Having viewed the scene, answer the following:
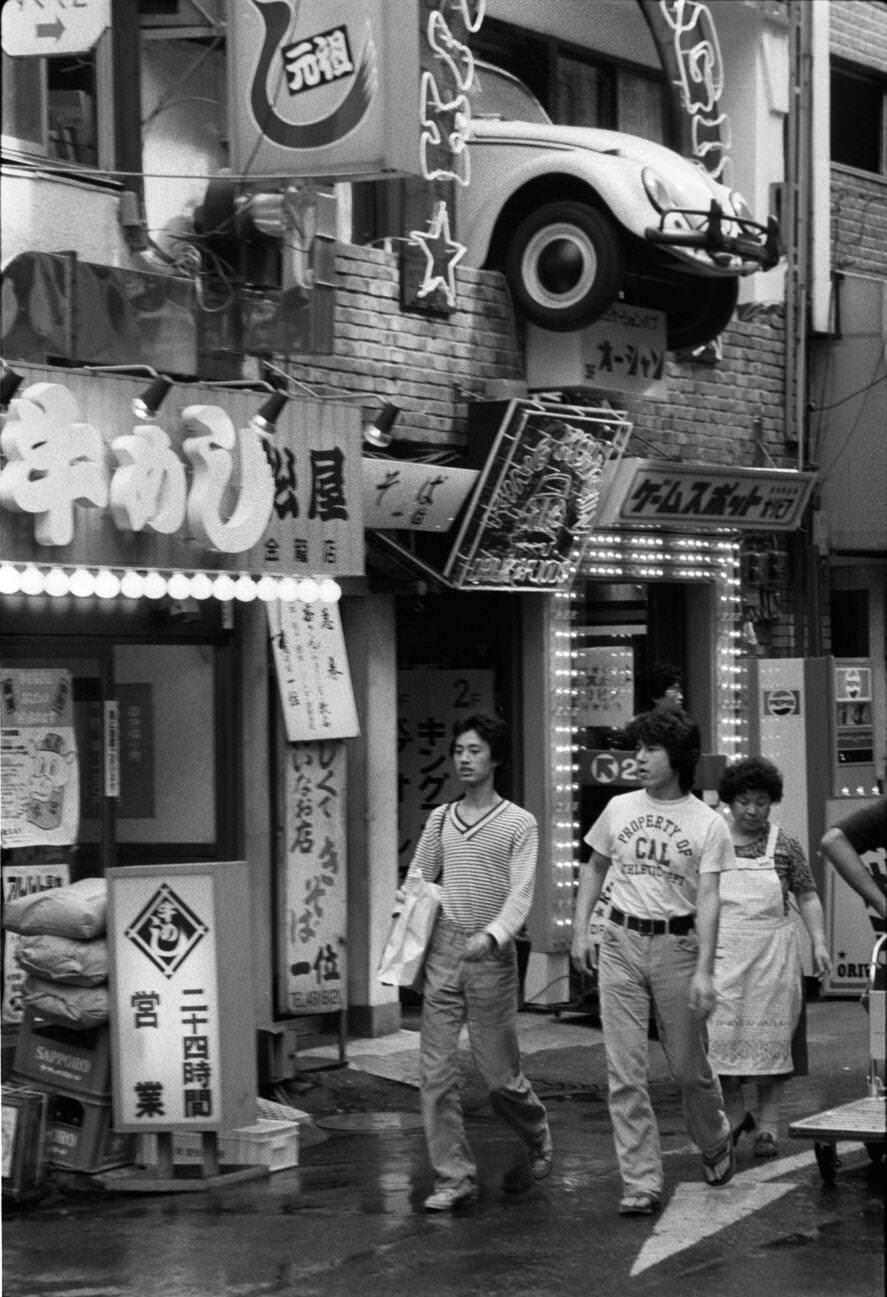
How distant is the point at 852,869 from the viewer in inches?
345

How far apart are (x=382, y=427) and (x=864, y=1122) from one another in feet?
18.1

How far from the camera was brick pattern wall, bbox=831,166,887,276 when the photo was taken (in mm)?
18859

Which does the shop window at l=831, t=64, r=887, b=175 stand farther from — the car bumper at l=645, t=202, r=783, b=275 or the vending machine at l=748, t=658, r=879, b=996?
the vending machine at l=748, t=658, r=879, b=996

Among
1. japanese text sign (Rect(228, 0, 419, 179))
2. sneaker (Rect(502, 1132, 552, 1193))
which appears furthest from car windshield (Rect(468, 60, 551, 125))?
sneaker (Rect(502, 1132, 552, 1193))

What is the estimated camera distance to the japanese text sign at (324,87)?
12.3 m

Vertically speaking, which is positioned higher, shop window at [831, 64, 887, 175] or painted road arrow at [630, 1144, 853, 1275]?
shop window at [831, 64, 887, 175]

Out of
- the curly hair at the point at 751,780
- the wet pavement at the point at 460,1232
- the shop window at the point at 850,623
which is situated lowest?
the wet pavement at the point at 460,1232

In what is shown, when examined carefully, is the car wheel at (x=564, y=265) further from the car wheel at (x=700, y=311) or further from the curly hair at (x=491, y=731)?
the curly hair at (x=491, y=731)

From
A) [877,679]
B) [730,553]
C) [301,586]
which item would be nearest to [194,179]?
[301,586]

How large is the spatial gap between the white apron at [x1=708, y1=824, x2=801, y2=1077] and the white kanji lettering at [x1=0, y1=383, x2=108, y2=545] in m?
3.33

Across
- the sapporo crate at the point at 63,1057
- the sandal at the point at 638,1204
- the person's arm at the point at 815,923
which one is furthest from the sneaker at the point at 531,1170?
the sapporo crate at the point at 63,1057

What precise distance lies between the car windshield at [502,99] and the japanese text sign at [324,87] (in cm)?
308

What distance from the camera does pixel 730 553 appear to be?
17547mm

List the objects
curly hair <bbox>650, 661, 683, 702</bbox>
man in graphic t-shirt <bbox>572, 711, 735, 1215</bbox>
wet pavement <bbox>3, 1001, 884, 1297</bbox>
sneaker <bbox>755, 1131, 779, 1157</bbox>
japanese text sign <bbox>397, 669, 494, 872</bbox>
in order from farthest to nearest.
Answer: curly hair <bbox>650, 661, 683, 702</bbox> < japanese text sign <bbox>397, 669, 494, 872</bbox> < sneaker <bbox>755, 1131, 779, 1157</bbox> < man in graphic t-shirt <bbox>572, 711, 735, 1215</bbox> < wet pavement <bbox>3, 1001, 884, 1297</bbox>
